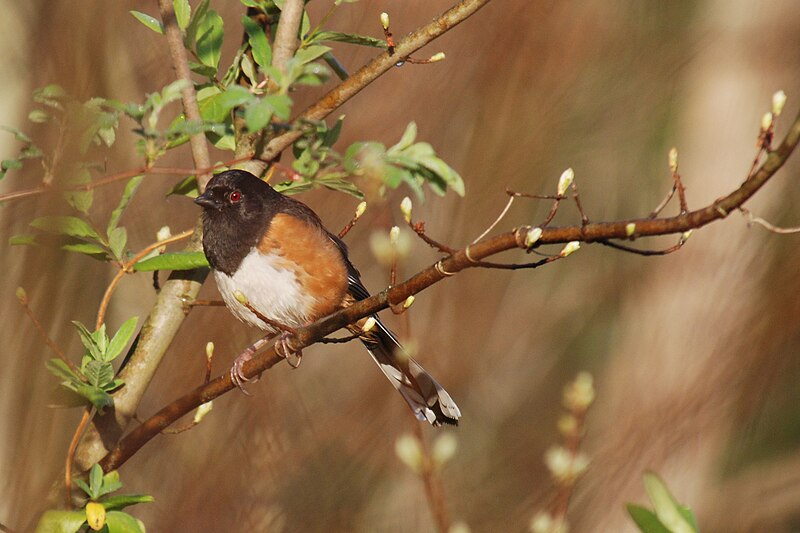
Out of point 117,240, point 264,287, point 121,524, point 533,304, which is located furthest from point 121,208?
point 533,304

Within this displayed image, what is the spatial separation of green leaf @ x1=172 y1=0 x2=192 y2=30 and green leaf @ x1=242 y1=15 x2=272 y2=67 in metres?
0.12

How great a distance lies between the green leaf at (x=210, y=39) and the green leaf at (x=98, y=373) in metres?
0.67

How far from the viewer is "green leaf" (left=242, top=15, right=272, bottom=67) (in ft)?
6.61

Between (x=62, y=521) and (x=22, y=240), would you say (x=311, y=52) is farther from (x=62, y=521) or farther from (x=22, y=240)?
(x=62, y=521)

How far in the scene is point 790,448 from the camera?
14.1 feet

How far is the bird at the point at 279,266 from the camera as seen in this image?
2.44 metres

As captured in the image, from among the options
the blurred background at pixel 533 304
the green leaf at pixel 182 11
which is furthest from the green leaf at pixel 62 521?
the blurred background at pixel 533 304

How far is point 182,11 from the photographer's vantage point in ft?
6.57

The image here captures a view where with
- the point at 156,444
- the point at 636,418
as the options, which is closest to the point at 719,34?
the point at 636,418

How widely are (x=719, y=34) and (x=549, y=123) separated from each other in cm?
107

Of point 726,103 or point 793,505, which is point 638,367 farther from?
point 726,103

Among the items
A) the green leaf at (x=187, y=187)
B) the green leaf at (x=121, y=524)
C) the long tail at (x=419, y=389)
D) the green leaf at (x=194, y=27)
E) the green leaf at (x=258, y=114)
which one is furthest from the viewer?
the long tail at (x=419, y=389)

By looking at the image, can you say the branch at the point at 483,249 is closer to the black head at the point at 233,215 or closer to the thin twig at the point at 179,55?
the thin twig at the point at 179,55

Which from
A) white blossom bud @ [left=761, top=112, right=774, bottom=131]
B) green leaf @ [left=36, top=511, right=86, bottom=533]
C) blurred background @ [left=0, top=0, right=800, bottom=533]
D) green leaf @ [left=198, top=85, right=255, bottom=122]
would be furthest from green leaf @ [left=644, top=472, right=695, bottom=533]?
blurred background @ [left=0, top=0, right=800, bottom=533]
